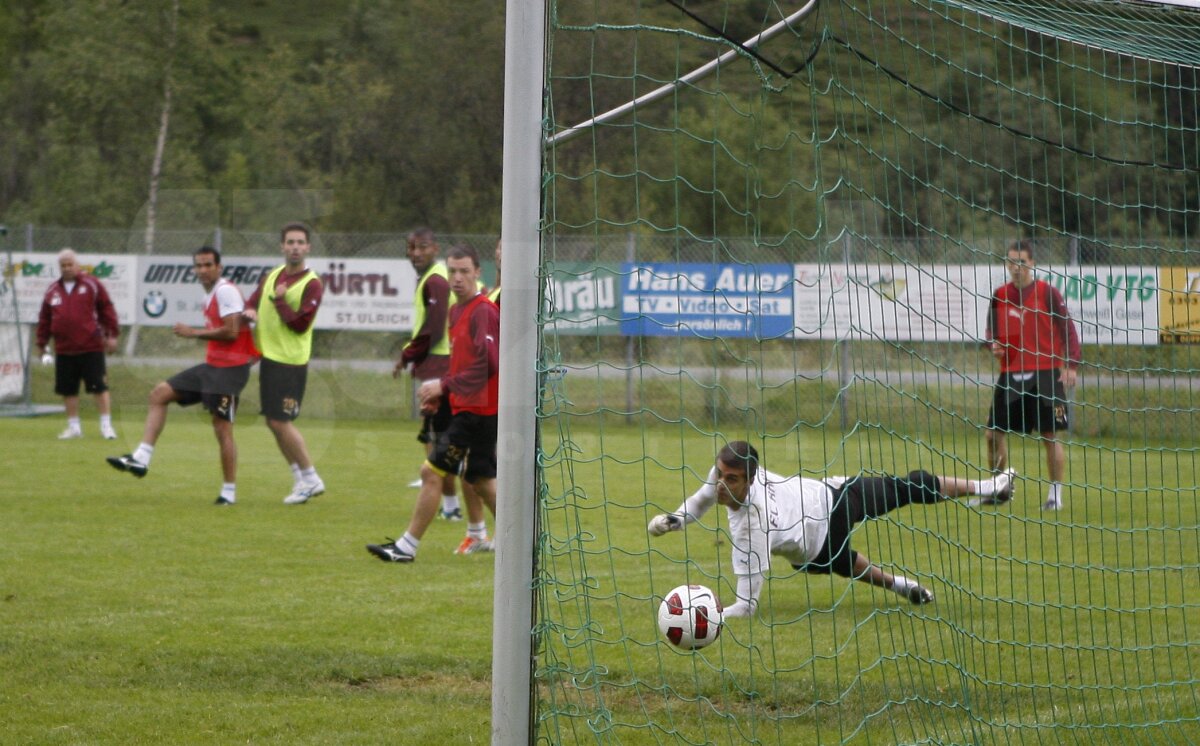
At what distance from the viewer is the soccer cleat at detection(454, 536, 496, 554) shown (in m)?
8.06

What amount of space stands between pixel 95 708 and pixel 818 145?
3.23 m

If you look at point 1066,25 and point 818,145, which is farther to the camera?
point 1066,25

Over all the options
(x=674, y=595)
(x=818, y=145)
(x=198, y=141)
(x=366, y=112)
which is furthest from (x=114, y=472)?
(x=198, y=141)

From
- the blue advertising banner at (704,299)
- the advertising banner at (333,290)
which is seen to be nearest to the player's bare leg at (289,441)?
the blue advertising banner at (704,299)

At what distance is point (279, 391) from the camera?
966 centimetres

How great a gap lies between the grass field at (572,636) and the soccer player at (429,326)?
1.38 ft

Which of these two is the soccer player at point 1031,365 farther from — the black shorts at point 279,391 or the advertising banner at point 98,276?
the advertising banner at point 98,276

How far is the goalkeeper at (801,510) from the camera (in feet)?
17.5

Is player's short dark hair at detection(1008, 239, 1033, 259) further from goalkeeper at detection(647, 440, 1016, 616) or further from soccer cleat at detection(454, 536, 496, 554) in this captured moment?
soccer cleat at detection(454, 536, 496, 554)

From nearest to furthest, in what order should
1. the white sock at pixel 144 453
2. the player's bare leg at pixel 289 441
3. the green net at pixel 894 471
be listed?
1. the green net at pixel 894 471
2. the player's bare leg at pixel 289 441
3. the white sock at pixel 144 453

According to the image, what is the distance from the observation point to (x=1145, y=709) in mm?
4934

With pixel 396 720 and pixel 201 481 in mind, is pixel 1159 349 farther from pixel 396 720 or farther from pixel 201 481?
pixel 201 481

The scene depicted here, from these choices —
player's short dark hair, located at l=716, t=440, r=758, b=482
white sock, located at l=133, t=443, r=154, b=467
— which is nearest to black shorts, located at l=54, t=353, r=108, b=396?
white sock, located at l=133, t=443, r=154, b=467

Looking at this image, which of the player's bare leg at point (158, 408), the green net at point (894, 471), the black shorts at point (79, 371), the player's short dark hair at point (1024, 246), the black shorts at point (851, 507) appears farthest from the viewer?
the black shorts at point (79, 371)
